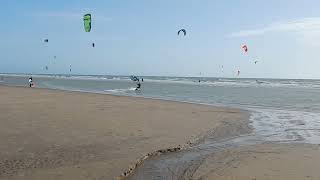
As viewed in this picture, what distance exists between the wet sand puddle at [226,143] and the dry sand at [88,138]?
1.45 feet

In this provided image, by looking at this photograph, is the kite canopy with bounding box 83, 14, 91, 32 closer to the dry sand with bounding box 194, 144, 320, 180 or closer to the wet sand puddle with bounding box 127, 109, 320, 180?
the wet sand puddle with bounding box 127, 109, 320, 180

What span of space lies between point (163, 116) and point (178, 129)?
3352 mm

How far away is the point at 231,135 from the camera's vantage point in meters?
11.9

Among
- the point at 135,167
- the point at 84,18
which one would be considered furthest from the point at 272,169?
the point at 84,18

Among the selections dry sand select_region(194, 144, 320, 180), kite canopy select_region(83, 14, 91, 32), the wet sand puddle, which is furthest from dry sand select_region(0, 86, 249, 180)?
kite canopy select_region(83, 14, 91, 32)

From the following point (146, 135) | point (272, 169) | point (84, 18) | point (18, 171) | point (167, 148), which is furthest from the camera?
point (84, 18)

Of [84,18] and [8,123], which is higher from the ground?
[84,18]

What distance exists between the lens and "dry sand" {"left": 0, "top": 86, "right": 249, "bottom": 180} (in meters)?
7.10

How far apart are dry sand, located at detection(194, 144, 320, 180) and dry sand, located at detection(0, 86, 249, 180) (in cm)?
149

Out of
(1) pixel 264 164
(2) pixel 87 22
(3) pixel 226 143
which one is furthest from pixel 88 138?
(2) pixel 87 22

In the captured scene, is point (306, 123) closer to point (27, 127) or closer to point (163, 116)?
point (163, 116)

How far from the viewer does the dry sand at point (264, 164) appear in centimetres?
706

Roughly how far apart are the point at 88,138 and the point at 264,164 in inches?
170

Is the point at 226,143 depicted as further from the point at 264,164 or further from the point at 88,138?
the point at 88,138
